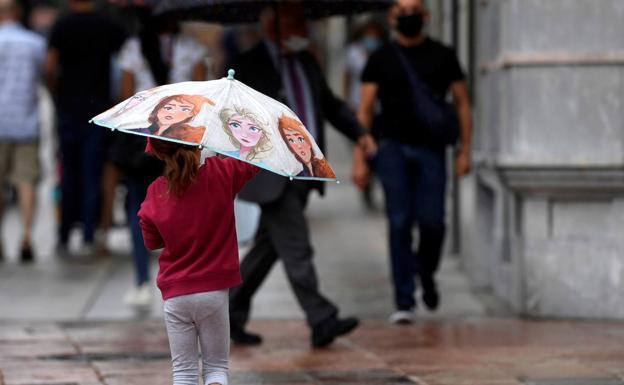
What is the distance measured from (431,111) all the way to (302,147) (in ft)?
11.1

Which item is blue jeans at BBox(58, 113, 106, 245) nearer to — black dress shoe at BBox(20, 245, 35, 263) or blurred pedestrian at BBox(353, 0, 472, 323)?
black dress shoe at BBox(20, 245, 35, 263)

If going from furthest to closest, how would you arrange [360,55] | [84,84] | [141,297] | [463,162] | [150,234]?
[360,55] < [84,84] < [141,297] < [463,162] < [150,234]

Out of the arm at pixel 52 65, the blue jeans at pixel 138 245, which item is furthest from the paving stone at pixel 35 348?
the arm at pixel 52 65

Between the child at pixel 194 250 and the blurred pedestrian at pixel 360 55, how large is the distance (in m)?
10.2

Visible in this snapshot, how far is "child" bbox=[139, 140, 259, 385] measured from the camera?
534 cm

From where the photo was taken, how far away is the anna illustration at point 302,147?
5410 millimetres

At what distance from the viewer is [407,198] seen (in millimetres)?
8867

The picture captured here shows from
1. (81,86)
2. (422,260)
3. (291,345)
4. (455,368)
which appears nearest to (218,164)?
(455,368)

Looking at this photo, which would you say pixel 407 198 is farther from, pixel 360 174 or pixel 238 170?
pixel 238 170

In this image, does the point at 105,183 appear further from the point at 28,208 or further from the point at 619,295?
the point at 619,295

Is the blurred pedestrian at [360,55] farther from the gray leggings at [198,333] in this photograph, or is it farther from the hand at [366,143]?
the gray leggings at [198,333]

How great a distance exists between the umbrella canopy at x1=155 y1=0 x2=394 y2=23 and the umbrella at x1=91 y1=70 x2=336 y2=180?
8.02ft

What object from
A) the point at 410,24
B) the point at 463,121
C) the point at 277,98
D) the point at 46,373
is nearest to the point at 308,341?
the point at 277,98

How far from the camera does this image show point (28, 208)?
12.0m
